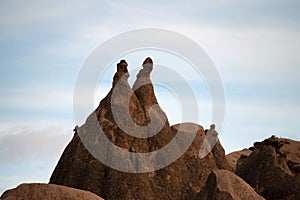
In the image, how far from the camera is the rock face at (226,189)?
1029 inches

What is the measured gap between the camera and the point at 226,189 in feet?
86.0

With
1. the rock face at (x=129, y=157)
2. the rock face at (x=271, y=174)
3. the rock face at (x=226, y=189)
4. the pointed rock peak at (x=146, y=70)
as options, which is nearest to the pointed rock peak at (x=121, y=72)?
the rock face at (x=129, y=157)

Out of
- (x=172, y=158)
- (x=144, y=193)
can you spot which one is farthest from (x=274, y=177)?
(x=144, y=193)

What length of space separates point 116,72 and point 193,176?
787 centimetres

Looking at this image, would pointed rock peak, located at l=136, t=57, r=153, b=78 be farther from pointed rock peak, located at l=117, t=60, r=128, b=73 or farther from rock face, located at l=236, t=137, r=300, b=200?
rock face, located at l=236, t=137, r=300, b=200

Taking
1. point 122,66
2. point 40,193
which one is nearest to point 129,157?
point 122,66

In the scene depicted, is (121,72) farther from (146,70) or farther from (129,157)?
(129,157)

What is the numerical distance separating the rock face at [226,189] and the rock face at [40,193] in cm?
545

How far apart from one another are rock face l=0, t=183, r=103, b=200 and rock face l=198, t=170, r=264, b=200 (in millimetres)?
5450

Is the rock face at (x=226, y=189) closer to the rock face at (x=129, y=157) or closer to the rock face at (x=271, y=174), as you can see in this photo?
the rock face at (x=129, y=157)

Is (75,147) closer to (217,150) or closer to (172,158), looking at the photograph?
(172,158)

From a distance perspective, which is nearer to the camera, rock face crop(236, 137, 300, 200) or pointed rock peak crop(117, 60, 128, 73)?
rock face crop(236, 137, 300, 200)

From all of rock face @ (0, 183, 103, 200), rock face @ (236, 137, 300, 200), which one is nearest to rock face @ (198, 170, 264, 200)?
rock face @ (0, 183, 103, 200)

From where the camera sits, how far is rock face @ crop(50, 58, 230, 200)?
36.6m
